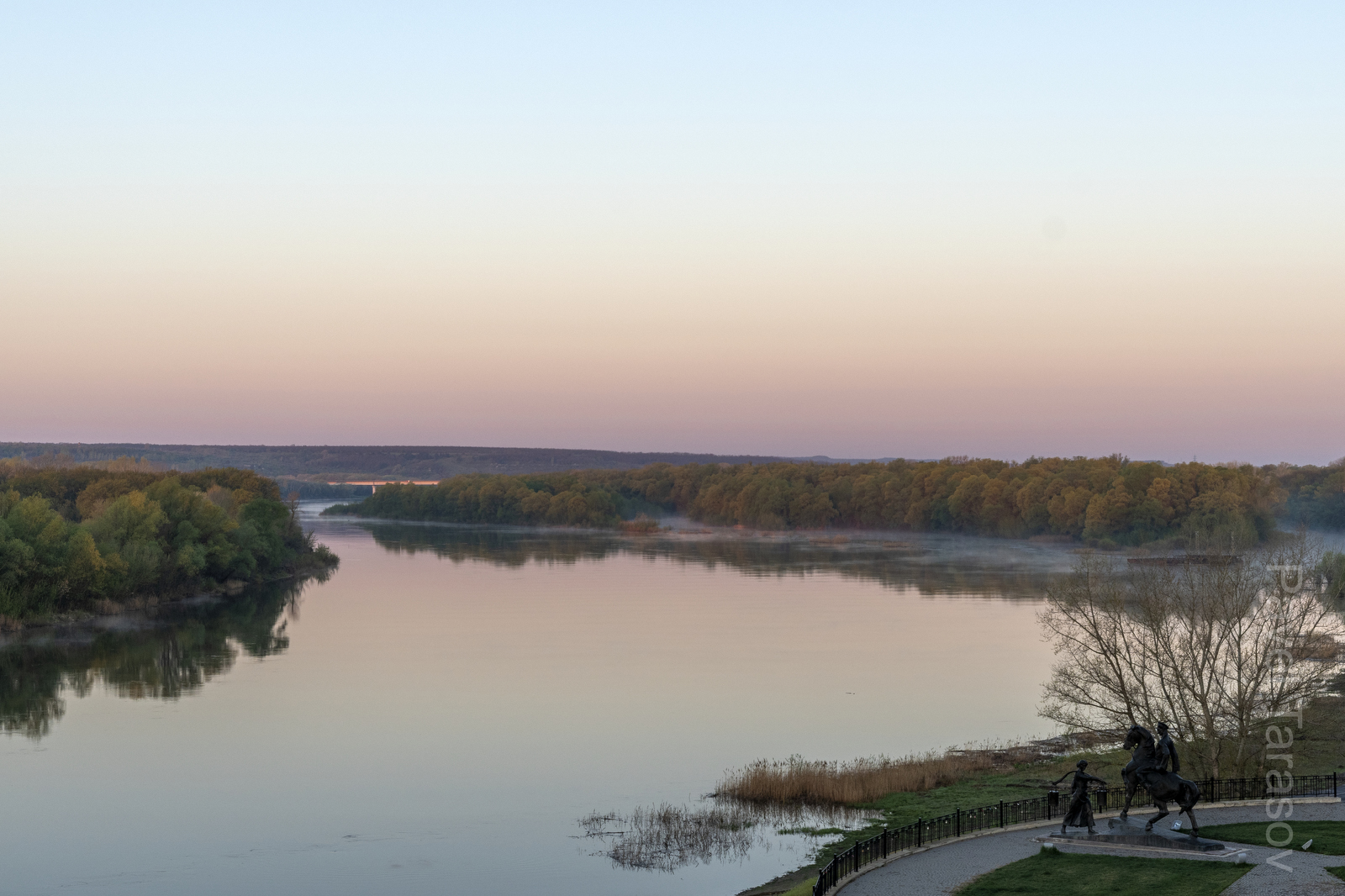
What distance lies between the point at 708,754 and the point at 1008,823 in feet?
40.1

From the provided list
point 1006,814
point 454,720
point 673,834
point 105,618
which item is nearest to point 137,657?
point 105,618

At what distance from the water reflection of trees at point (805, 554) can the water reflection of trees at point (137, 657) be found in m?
37.0

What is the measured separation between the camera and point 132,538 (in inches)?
2682

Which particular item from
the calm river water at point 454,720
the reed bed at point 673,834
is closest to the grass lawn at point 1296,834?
the calm river water at point 454,720

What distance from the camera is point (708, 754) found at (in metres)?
34.0

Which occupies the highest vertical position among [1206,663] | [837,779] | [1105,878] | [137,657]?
[1206,663]

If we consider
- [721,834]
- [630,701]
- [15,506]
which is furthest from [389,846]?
[15,506]

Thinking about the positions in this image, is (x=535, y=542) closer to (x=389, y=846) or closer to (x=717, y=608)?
(x=717, y=608)

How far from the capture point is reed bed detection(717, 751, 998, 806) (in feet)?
94.6

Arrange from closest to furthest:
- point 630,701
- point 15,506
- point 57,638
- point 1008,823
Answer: point 1008,823 → point 630,701 → point 57,638 → point 15,506

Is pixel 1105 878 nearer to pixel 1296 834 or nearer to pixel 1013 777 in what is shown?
pixel 1296 834

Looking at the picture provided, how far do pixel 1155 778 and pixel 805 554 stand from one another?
309ft

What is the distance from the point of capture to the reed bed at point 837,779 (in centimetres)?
2883

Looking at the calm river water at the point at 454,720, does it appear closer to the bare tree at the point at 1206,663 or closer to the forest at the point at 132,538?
the forest at the point at 132,538
